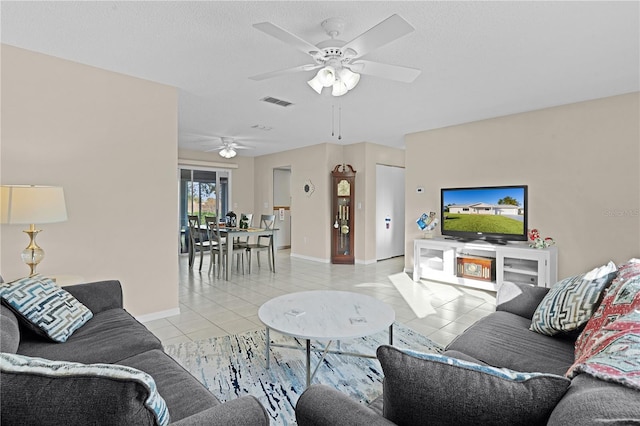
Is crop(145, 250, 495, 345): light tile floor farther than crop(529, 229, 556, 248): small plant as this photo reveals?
No

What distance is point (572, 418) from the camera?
0.68 m

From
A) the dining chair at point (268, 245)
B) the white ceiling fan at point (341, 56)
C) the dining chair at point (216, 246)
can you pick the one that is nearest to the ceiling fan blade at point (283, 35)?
the white ceiling fan at point (341, 56)

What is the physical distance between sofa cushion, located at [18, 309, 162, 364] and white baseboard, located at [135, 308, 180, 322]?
140 centimetres

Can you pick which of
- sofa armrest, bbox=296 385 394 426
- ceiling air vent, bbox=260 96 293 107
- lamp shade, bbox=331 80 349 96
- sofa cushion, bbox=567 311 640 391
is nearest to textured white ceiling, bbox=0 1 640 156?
ceiling air vent, bbox=260 96 293 107

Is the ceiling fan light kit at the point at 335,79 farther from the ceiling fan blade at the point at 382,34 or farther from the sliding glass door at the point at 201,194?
the sliding glass door at the point at 201,194

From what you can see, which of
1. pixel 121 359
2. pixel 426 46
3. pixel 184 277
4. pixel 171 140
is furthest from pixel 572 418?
pixel 184 277

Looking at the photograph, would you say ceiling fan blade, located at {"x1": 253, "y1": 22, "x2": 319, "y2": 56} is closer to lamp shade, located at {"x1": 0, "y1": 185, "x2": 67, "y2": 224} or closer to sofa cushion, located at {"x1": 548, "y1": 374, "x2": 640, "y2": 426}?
lamp shade, located at {"x1": 0, "y1": 185, "x2": 67, "y2": 224}

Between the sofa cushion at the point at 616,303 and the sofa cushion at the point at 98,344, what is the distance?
83.7 inches

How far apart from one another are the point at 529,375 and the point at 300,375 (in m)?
1.75

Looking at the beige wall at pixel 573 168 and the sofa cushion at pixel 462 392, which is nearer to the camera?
the sofa cushion at pixel 462 392

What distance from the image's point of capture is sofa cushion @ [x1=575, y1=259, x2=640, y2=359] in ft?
4.70

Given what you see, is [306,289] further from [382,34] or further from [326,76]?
[382,34]

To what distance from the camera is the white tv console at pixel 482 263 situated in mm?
3936

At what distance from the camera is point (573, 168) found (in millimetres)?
4020
